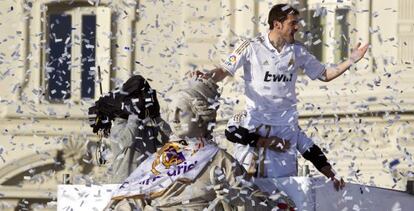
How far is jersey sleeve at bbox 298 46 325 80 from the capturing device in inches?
353

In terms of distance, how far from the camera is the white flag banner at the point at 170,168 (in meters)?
7.70

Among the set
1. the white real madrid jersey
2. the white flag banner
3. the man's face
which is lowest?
the white flag banner

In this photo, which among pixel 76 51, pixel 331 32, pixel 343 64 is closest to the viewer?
pixel 343 64

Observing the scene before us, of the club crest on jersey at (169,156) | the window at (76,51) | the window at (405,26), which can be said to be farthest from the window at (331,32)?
the club crest on jersey at (169,156)

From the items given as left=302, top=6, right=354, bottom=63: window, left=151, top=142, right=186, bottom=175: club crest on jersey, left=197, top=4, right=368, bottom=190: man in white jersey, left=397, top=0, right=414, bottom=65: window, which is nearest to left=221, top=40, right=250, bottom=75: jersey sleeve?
left=197, top=4, right=368, bottom=190: man in white jersey

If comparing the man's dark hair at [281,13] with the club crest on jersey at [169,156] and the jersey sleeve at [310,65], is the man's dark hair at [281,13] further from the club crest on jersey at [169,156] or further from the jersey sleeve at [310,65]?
the club crest on jersey at [169,156]

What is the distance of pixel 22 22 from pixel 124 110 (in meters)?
10.4

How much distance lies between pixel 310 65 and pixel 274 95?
0.25 metres

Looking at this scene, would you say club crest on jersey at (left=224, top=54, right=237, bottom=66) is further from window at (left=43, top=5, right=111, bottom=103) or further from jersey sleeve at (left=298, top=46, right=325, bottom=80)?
window at (left=43, top=5, right=111, bottom=103)

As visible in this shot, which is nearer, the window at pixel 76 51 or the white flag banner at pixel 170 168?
the white flag banner at pixel 170 168

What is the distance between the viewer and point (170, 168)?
7.73 meters

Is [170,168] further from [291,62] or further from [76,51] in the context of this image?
[76,51]

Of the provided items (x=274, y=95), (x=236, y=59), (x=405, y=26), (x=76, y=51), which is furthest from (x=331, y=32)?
(x=236, y=59)

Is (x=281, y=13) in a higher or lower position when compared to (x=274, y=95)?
higher
